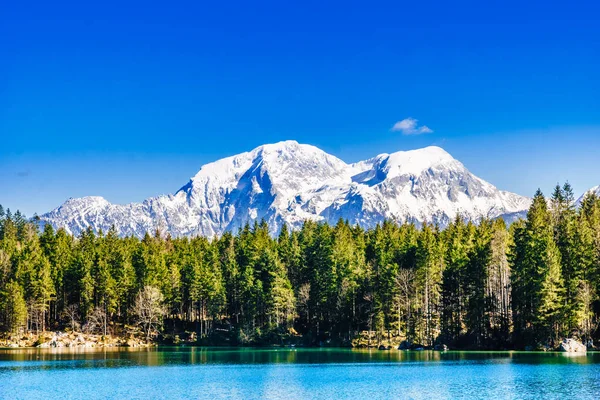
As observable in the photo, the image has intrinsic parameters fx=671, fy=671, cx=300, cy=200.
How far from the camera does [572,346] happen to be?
9206 centimetres

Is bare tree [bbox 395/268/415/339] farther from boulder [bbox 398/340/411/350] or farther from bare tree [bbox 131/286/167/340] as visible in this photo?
bare tree [bbox 131/286/167/340]

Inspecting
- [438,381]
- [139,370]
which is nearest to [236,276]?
[139,370]

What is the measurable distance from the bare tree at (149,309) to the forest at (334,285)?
0.27 m

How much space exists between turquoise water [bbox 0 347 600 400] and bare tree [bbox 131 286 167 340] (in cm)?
2958

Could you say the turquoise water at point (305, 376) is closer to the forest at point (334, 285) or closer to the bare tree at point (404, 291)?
the forest at point (334, 285)

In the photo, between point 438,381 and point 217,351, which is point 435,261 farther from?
point 438,381

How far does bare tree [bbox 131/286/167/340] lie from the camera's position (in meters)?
127

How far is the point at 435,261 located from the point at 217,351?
3990 cm

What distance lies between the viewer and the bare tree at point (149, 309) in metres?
127

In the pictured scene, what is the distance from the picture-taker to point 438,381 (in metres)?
63.4

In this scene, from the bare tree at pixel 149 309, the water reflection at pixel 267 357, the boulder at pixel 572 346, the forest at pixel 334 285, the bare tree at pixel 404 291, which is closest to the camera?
the water reflection at pixel 267 357

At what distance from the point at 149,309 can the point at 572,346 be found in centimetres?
7486

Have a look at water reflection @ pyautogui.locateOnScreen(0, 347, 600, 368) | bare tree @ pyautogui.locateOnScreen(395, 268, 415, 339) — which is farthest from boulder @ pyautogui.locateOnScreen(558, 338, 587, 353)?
bare tree @ pyautogui.locateOnScreen(395, 268, 415, 339)

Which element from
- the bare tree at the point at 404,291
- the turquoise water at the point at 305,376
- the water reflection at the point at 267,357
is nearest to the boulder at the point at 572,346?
the water reflection at the point at 267,357
